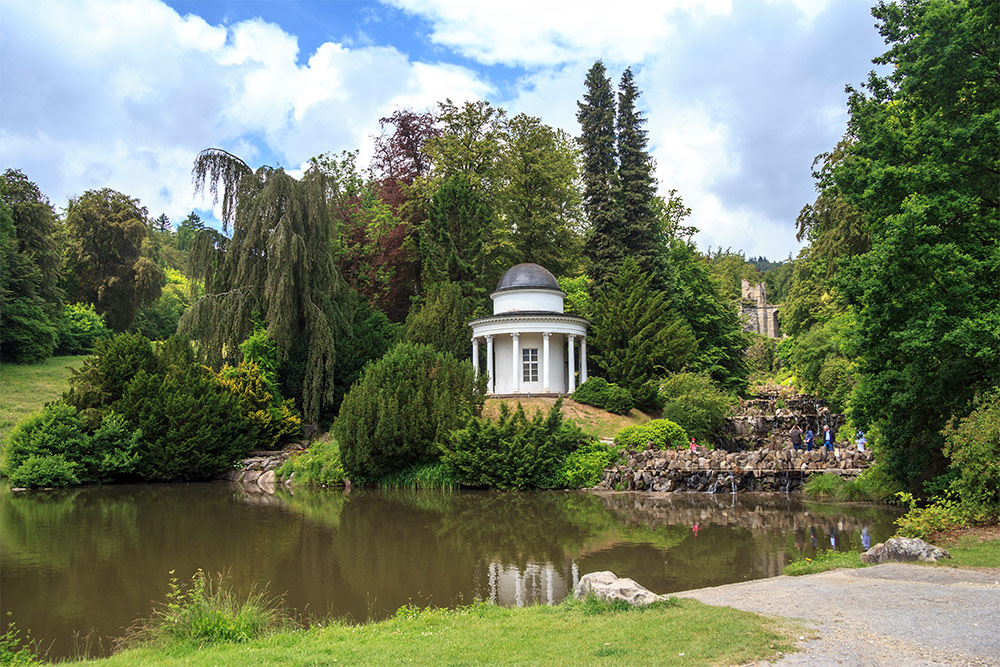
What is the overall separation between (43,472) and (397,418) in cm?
1179

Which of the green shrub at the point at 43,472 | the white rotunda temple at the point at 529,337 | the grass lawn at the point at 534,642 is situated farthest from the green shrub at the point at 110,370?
the grass lawn at the point at 534,642

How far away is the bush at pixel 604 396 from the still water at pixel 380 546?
7809 mm

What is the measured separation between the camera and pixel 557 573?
1109 centimetres

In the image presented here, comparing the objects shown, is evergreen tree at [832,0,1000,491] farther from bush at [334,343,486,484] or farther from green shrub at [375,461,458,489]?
bush at [334,343,486,484]

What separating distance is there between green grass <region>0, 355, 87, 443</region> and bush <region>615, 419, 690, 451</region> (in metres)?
24.2

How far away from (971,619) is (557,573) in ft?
19.1

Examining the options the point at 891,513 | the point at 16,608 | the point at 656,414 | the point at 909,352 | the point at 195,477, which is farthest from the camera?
the point at 656,414

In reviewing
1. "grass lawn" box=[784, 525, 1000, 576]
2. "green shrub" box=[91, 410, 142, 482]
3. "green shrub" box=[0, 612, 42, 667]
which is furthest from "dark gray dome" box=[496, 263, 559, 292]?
"green shrub" box=[0, 612, 42, 667]

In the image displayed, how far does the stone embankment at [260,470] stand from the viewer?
25.2 meters

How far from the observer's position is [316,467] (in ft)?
81.2

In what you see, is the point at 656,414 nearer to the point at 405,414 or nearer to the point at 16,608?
the point at 405,414

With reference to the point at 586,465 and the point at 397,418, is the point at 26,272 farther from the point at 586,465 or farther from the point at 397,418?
the point at 586,465

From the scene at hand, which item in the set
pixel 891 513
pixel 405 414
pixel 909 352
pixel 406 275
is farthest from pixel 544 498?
pixel 406 275

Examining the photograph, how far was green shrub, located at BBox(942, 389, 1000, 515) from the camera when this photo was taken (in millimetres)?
12023
